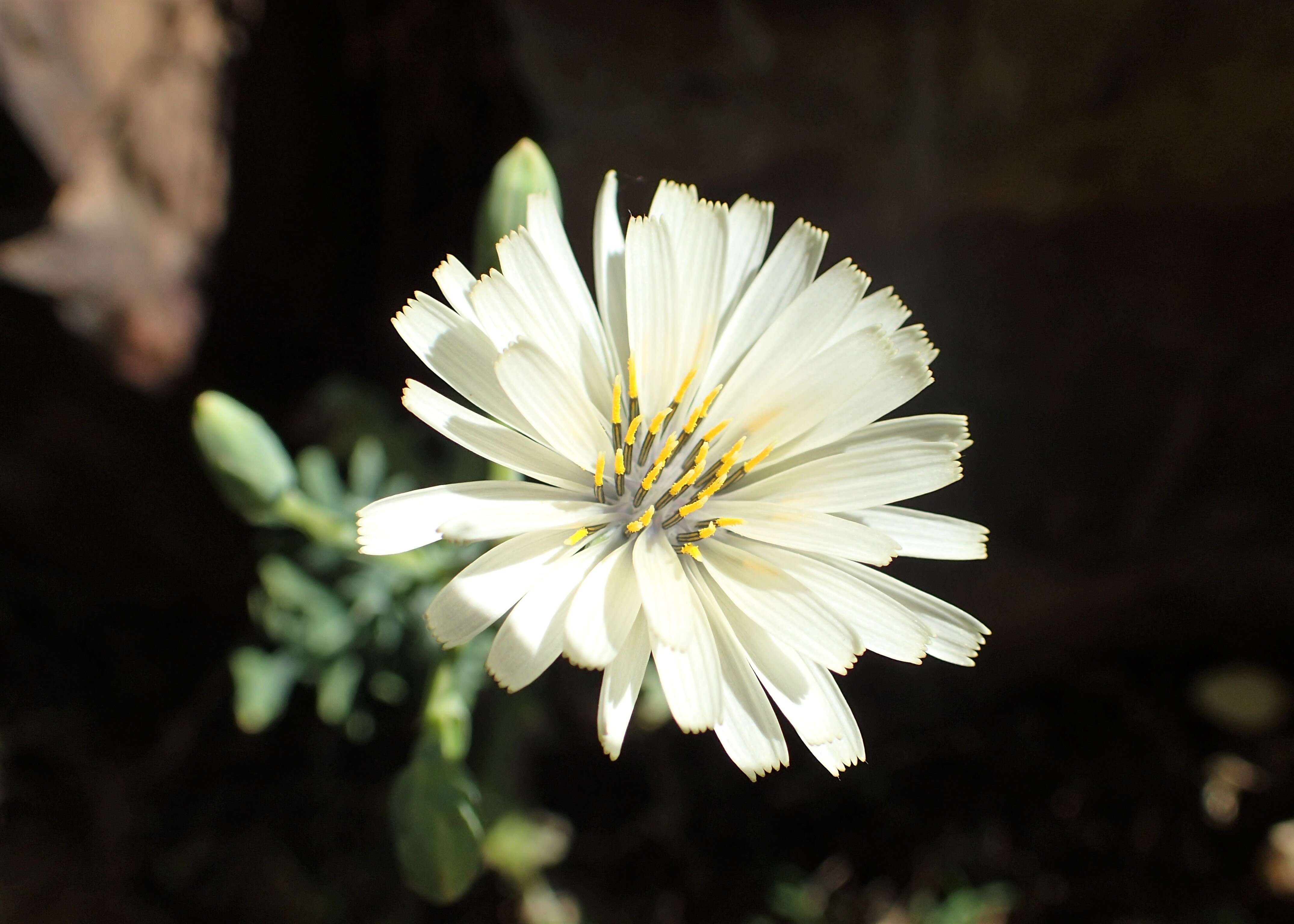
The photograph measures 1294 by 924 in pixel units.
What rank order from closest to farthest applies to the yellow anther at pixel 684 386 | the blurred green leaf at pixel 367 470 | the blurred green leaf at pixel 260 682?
the yellow anther at pixel 684 386
the blurred green leaf at pixel 260 682
the blurred green leaf at pixel 367 470

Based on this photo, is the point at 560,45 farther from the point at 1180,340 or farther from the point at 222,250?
the point at 1180,340

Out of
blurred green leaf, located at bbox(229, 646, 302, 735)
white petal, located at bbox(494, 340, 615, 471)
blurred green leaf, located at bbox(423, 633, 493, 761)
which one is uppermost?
white petal, located at bbox(494, 340, 615, 471)

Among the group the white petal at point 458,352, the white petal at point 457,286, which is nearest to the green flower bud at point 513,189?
the white petal at point 457,286

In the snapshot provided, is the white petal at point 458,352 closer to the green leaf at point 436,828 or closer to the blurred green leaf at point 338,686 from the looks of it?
the green leaf at point 436,828

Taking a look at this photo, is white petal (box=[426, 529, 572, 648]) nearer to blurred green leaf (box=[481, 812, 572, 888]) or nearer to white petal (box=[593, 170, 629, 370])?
white petal (box=[593, 170, 629, 370])

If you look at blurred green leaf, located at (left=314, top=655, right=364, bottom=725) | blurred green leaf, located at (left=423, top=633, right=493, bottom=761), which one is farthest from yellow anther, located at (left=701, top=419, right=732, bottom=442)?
blurred green leaf, located at (left=314, top=655, right=364, bottom=725)

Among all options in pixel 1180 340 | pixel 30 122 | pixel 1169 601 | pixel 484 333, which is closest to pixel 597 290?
pixel 484 333

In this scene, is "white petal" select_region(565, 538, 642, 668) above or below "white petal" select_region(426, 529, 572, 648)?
below

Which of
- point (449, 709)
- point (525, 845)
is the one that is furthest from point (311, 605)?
point (525, 845)
